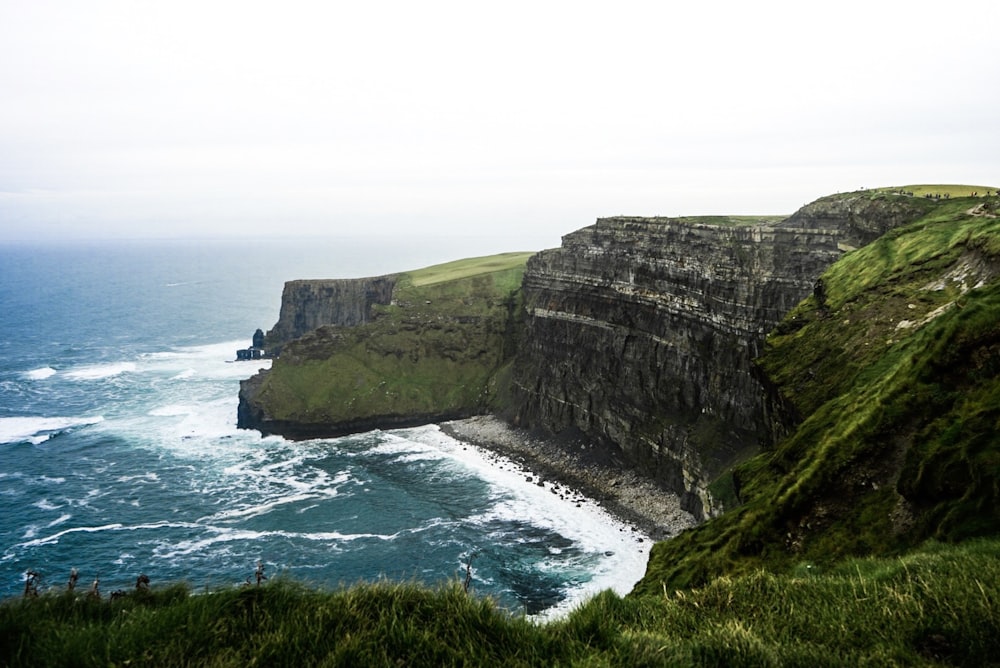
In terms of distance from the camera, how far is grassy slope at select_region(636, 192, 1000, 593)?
57.6 ft

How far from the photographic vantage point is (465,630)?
10.5 meters

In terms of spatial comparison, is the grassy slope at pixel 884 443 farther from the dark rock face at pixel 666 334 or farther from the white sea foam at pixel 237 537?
the white sea foam at pixel 237 537

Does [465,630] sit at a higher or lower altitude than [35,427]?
higher

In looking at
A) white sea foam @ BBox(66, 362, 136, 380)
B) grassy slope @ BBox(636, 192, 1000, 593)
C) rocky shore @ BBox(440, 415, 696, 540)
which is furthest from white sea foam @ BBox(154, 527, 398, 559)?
white sea foam @ BBox(66, 362, 136, 380)

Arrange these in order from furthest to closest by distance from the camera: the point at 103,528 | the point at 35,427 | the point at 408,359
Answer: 1. the point at 408,359
2. the point at 35,427
3. the point at 103,528

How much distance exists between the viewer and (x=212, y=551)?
6019 cm

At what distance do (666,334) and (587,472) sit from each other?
20038 mm

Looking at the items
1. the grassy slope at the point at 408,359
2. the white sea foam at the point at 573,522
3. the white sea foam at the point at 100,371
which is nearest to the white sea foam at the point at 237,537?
the white sea foam at the point at 573,522

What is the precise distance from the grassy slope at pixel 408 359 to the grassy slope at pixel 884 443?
75313 mm

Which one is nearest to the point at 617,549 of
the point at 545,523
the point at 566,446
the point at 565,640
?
the point at 545,523

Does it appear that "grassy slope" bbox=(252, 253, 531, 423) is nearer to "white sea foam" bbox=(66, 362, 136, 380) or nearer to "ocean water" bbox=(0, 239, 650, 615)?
"ocean water" bbox=(0, 239, 650, 615)

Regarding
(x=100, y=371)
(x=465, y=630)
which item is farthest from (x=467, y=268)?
(x=465, y=630)

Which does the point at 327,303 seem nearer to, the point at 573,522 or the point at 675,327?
the point at 675,327

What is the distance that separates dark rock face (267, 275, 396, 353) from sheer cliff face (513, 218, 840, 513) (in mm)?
48379
